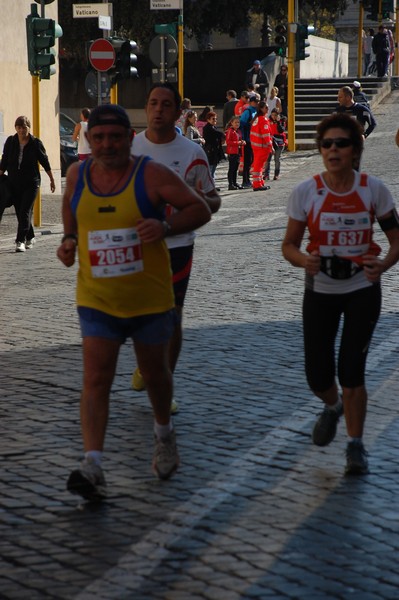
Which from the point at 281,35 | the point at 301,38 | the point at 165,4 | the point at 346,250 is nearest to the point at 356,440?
the point at 346,250

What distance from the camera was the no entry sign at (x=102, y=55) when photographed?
2508cm

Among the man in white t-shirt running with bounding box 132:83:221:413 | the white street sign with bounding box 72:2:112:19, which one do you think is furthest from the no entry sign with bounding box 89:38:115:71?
the man in white t-shirt running with bounding box 132:83:221:413

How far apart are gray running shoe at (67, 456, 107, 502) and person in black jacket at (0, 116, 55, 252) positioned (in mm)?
12475

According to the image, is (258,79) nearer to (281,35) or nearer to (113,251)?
(281,35)

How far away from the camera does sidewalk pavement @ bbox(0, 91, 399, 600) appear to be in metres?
4.74

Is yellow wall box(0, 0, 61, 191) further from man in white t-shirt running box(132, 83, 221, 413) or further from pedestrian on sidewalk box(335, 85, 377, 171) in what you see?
man in white t-shirt running box(132, 83, 221, 413)

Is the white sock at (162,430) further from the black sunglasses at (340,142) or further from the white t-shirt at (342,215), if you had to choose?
the black sunglasses at (340,142)

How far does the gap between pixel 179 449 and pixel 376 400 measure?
1.69m

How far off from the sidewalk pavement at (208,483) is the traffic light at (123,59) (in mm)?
14552

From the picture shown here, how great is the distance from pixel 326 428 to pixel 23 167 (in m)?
12.1

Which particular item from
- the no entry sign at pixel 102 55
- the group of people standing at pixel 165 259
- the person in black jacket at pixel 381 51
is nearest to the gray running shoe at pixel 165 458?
the group of people standing at pixel 165 259

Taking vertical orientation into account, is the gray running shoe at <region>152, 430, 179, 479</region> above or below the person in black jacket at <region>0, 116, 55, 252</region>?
above

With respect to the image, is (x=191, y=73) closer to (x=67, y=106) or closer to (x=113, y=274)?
(x=67, y=106)

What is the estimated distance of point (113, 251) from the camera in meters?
5.66
